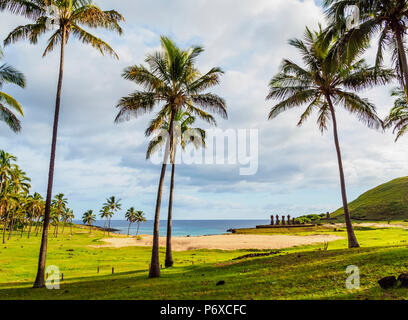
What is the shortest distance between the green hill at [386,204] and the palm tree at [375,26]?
85692mm

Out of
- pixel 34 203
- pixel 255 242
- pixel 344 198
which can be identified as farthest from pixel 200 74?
pixel 34 203

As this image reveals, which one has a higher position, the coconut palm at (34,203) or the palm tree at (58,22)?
the palm tree at (58,22)

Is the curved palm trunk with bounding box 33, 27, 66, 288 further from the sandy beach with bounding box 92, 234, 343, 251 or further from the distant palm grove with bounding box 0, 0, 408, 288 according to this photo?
the sandy beach with bounding box 92, 234, 343, 251

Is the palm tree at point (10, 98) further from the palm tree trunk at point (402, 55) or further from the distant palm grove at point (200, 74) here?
the palm tree trunk at point (402, 55)

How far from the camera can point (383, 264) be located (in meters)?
11.1

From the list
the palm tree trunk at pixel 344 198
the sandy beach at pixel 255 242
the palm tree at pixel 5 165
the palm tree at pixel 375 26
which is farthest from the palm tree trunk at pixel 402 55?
the palm tree at pixel 5 165

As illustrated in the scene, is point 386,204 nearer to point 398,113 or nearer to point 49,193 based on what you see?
point 398,113

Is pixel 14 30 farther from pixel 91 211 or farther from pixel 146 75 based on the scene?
pixel 91 211

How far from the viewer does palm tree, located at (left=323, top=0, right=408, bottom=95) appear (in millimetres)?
14134

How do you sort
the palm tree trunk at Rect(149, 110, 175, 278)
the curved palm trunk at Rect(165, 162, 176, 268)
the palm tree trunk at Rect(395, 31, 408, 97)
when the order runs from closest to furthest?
the palm tree trunk at Rect(395, 31, 408, 97) < the palm tree trunk at Rect(149, 110, 175, 278) < the curved palm trunk at Rect(165, 162, 176, 268)

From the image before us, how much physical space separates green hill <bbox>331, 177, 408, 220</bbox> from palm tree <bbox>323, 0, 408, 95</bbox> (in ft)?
281

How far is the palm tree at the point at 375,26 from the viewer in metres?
14.1

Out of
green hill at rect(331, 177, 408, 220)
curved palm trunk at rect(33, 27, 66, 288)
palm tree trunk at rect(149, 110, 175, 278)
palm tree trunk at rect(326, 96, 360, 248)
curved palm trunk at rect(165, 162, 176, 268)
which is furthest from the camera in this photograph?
green hill at rect(331, 177, 408, 220)

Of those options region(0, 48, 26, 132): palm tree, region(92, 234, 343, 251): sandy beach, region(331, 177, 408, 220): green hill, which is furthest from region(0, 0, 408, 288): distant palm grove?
region(331, 177, 408, 220): green hill
